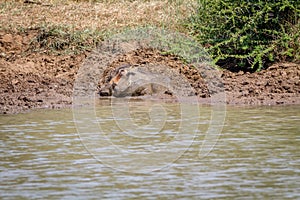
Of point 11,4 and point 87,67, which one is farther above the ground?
point 11,4

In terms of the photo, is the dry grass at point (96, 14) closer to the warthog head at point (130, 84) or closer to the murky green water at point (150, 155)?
the warthog head at point (130, 84)

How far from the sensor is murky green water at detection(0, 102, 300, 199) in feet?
18.1

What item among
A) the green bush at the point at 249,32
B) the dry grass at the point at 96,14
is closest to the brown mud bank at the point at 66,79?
the green bush at the point at 249,32

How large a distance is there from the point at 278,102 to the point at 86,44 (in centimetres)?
402

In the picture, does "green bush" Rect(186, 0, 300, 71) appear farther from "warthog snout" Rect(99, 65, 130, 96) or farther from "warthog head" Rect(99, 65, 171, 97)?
"warthog snout" Rect(99, 65, 130, 96)

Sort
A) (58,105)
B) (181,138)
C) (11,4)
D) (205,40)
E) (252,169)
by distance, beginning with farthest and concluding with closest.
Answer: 1. (11,4)
2. (205,40)
3. (58,105)
4. (181,138)
5. (252,169)

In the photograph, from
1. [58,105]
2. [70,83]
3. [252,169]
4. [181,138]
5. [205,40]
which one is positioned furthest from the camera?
[205,40]

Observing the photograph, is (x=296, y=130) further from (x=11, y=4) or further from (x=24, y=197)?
(x=11, y=4)

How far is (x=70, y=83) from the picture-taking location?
452 inches

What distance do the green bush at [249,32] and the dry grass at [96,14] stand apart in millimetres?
906

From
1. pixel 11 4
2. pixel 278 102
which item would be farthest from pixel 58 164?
pixel 11 4

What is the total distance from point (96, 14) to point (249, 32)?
3320 mm

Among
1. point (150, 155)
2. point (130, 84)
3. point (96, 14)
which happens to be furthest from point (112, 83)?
point (150, 155)

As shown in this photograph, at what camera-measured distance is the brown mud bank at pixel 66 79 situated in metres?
10.5
